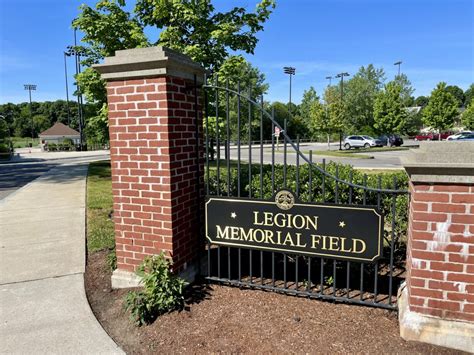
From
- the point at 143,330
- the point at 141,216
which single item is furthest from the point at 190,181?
the point at 143,330

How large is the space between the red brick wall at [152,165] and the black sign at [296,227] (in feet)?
1.23

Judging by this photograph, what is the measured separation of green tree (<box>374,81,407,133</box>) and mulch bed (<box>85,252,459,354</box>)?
35.6 m

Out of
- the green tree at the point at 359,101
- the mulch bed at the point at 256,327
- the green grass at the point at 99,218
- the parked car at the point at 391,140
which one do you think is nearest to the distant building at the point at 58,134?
the green tree at the point at 359,101

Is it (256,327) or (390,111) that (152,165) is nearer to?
(256,327)

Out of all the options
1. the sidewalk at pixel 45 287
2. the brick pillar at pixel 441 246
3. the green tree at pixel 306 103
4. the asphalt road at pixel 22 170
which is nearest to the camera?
the brick pillar at pixel 441 246

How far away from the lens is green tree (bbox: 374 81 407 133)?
34753 mm

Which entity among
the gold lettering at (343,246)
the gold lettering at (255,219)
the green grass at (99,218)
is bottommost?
the green grass at (99,218)

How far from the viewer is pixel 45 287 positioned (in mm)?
3764

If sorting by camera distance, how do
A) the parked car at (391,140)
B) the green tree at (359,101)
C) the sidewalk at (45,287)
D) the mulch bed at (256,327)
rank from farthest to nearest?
the green tree at (359,101) → the parked car at (391,140) → the sidewalk at (45,287) → the mulch bed at (256,327)

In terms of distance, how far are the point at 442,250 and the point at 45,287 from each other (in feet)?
12.4

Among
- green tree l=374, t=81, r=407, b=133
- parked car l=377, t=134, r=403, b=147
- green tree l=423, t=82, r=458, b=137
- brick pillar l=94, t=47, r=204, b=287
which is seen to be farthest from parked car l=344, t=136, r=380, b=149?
brick pillar l=94, t=47, r=204, b=287

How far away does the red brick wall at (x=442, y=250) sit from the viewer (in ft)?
8.04

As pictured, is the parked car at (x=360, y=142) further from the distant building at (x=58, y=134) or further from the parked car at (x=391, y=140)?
the distant building at (x=58, y=134)

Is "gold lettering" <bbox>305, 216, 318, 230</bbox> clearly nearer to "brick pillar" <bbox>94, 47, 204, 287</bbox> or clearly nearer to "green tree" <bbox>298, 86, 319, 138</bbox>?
"brick pillar" <bbox>94, 47, 204, 287</bbox>
